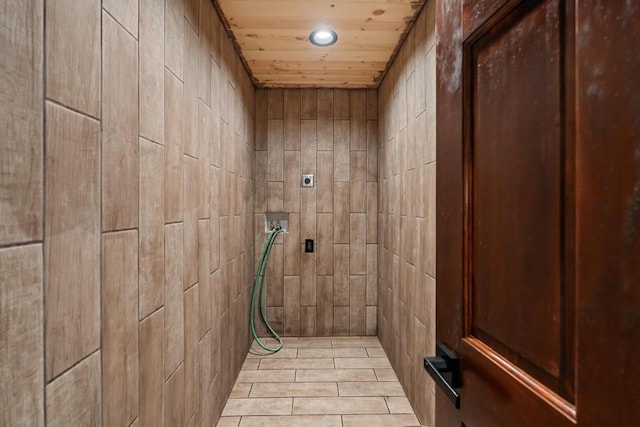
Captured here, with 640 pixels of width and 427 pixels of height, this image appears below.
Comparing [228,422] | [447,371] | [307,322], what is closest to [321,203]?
[307,322]

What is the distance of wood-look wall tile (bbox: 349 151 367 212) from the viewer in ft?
12.0

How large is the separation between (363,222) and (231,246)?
5.06 ft

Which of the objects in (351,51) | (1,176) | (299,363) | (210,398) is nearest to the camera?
(1,176)

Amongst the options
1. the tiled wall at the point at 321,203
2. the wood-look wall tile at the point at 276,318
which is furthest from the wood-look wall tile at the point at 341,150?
the wood-look wall tile at the point at 276,318

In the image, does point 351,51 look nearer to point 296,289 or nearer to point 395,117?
point 395,117

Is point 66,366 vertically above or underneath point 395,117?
underneath

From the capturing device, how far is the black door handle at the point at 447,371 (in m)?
0.85

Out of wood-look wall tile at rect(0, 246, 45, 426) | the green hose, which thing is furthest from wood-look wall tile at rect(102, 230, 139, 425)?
the green hose

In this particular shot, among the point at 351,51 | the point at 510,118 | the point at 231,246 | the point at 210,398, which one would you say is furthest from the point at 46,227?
the point at 351,51

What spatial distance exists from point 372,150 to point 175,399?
2788mm

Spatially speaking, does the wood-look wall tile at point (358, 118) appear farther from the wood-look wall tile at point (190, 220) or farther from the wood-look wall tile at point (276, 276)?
the wood-look wall tile at point (190, 220)

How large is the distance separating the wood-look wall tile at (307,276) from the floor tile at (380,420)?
145 centimetres

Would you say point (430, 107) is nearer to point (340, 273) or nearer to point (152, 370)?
point (152, 370)

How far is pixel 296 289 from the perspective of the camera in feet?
11.9
